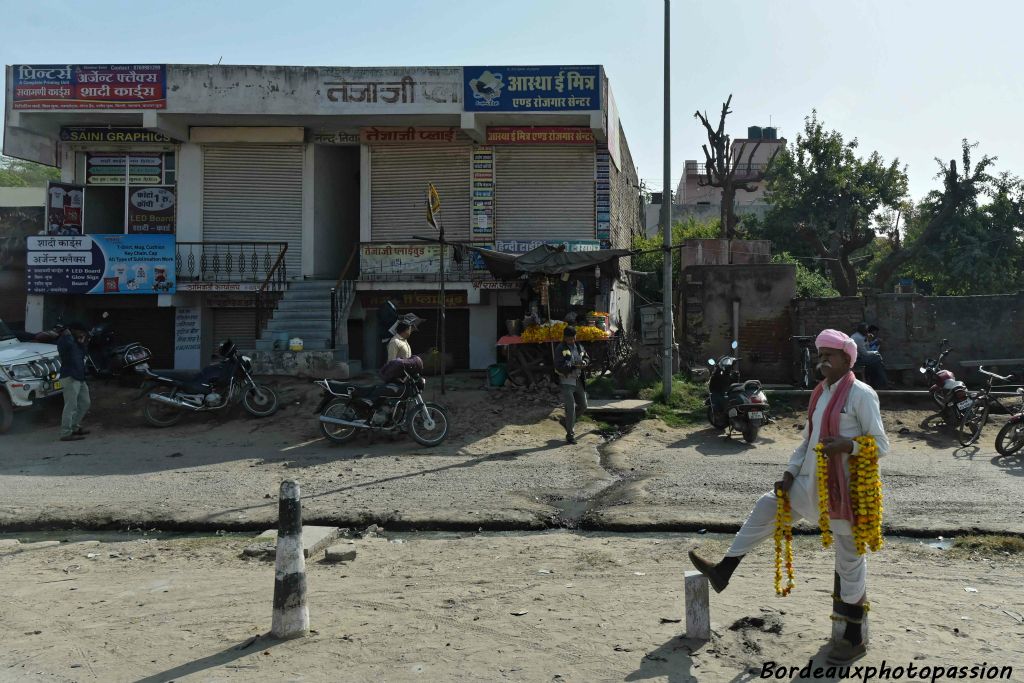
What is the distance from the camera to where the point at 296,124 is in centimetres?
1659

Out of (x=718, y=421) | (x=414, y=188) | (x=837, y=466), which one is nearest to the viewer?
(x=837, y=466)

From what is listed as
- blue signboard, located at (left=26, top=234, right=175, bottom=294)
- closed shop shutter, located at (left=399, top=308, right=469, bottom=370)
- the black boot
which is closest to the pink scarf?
the black boot

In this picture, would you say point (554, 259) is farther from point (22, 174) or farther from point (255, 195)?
point (22, 174)

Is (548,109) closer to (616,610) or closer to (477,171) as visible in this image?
(477,171)

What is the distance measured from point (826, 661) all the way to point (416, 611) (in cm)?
240

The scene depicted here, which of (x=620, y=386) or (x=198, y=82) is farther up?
(x=198, y=82)

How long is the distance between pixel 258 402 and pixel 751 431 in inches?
295

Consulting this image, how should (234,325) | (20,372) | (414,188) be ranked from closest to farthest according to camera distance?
(20,372), (414,188), (234,325)

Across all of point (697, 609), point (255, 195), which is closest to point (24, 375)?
point (255, 195)

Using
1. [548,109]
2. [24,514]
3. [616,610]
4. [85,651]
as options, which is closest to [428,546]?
[616,610]

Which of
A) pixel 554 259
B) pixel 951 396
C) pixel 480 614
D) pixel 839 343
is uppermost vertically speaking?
pixel 554 259

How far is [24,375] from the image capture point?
12445mm

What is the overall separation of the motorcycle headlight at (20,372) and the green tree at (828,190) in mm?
23617

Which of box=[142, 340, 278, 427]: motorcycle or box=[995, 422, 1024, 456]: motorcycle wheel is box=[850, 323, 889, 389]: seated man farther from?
box=[142, 340, 278, 427]: motorcycle
